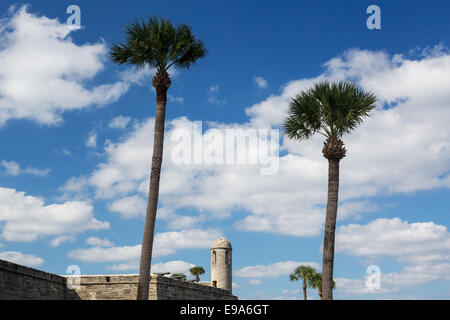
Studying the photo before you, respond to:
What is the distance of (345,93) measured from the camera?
90.2ft

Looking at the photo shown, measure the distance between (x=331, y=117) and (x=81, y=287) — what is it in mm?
17580

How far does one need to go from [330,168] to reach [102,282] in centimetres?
1496

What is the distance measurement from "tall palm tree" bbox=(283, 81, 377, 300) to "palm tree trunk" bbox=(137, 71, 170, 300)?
7.86 meters

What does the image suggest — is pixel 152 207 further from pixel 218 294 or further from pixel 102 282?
pixel 218 294

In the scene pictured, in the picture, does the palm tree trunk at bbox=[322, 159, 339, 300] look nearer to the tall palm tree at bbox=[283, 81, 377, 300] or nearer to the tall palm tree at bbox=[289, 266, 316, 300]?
the tall palm tree at bbox=[283, 81, 377, 300]

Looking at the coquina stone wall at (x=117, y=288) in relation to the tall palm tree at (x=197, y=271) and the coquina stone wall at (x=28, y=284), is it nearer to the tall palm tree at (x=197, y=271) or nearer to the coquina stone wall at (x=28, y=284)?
the coquina stone wall at (x=28, y=284)

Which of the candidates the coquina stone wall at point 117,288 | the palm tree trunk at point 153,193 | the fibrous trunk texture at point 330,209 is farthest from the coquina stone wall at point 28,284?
the fibrous trunk texture at point 330,209

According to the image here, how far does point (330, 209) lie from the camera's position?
25766 mm

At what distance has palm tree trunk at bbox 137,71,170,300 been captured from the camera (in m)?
22.6

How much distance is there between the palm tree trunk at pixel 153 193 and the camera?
2259 centimetres

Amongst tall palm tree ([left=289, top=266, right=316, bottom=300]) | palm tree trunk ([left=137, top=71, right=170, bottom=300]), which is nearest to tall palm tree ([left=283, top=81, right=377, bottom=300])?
palm tree trunk ([left=137, top=71, right=170, bottom=300])

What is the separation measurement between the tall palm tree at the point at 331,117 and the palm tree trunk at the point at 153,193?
25.8ft
